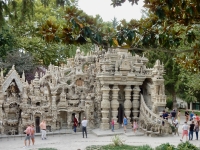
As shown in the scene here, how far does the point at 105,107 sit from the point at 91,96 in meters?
1.60

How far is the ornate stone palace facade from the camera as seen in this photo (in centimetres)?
1939

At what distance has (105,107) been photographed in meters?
20.1

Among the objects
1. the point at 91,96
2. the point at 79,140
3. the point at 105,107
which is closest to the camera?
the point at 79,140

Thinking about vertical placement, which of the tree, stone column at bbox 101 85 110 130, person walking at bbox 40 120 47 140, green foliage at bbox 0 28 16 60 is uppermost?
green foliage at bbox 0 28 16 60

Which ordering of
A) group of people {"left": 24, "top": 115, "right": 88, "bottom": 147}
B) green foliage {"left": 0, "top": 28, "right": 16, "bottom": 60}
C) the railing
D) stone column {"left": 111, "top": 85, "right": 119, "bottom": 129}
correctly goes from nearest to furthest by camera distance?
1. group of people {"left": 24, "top": 115, "right": 88, "bottom": 147}
2. the railing
3. stone column {"left": 111, "top": 85, "right": 119, "bottom": 129}
4. green foliage {"left": 0, "top": 28, "right": 16, "bottom": 60}

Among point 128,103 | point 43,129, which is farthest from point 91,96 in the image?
point 43,129

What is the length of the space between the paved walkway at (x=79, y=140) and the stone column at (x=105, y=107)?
546 millimetres

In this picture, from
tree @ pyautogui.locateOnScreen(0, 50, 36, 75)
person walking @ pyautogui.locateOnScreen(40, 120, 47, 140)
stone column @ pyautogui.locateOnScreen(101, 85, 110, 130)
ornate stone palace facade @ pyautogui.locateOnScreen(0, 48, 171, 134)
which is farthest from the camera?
tree @ pyautogui.locateOnScreen(0, 50, 36, 75)

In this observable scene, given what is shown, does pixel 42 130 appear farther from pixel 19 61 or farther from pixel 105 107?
pixel 19 61

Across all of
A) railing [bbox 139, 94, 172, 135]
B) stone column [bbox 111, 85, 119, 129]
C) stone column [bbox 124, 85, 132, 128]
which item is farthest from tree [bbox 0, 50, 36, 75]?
railing [bbox 139, 94, 172, 135]

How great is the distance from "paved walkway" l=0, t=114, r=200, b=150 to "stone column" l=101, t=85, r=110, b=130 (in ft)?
1.79

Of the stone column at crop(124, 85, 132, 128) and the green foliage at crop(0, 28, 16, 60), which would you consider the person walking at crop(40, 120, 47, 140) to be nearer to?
the stone column at crop(124, 85, 132, 128)

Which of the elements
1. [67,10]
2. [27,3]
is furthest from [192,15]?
[27,3]

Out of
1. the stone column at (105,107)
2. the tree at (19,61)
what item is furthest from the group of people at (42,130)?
the tree at (19,61)
